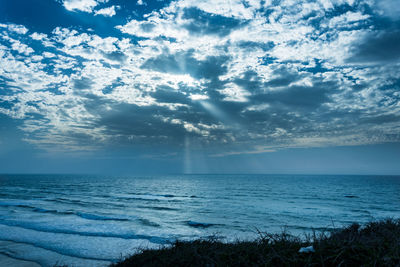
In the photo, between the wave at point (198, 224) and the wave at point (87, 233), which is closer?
the wave at point (87, 233)

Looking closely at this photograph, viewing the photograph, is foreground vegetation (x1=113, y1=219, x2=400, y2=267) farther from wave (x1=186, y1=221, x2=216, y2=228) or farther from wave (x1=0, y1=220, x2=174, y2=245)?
wave (x1=186, y1=221, x2=216, y2=228)

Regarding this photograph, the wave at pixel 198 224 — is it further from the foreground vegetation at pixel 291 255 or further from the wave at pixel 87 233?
the foreground vegetation at pixel 291 255

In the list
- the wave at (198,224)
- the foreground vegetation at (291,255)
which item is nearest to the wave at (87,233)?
the wave at (198,224)

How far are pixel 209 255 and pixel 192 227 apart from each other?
12.8 meters

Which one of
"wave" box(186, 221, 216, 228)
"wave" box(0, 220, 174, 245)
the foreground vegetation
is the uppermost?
the foreground vegetation

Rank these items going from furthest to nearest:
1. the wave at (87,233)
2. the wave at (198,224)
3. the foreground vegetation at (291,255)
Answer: the wave at (198,224) < the wave at (87,233) < the foreground vegetation at (291,255)

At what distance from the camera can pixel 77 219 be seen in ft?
63.7

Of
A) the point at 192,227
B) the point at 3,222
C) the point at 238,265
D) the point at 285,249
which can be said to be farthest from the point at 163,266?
the point at 3,222

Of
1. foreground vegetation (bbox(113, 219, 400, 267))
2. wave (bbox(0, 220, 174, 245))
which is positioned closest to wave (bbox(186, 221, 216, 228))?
wave (bbox(0, 220, 174, 245))

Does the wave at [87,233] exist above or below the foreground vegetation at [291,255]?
below

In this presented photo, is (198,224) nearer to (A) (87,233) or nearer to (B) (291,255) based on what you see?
(A) (87,233)

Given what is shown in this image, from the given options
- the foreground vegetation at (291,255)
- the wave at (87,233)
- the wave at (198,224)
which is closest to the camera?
the foreground vegetation at (291,255)

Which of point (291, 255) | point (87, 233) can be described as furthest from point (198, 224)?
point (291, 255)

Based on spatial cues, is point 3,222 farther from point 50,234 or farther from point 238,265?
point 238,265
